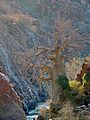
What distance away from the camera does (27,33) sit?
70.8 metres

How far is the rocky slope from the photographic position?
4745cm

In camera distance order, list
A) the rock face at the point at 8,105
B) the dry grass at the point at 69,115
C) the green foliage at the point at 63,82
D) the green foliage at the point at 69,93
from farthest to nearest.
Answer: the green foliage at the point at 63,82 < the green foliage at the point at 69,93 < the rock face at the point at 8,105 < the dry grass at the point at 69,115

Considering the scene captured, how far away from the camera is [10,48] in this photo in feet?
197

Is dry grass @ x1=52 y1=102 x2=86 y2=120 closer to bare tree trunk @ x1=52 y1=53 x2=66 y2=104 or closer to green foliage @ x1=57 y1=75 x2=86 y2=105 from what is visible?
green foliage @ x1=57 y1=75 x2=86 y2=105

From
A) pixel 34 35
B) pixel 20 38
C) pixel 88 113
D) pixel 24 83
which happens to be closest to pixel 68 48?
pixel 88 113

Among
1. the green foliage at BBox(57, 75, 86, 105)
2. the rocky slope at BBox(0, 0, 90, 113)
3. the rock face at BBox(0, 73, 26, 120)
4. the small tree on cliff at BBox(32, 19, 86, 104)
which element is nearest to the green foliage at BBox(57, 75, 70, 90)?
the green foliage at BBox(57, 75, 86, 105)

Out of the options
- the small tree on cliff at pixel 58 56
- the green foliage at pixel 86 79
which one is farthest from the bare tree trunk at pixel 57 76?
the green foliage at pixel 86 79

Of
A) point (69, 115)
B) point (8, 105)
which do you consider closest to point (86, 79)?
point (69, 115)

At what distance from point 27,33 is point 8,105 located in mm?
44868

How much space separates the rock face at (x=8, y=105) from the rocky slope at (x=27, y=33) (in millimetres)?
3380

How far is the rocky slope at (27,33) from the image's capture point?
156 ft

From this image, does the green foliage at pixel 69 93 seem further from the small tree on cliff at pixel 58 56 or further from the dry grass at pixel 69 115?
the dry grass at pixel 69 115

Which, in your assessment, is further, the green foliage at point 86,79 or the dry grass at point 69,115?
the green foliage at point 86,79

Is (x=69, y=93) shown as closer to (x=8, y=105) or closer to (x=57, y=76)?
(x=57, y=76)
